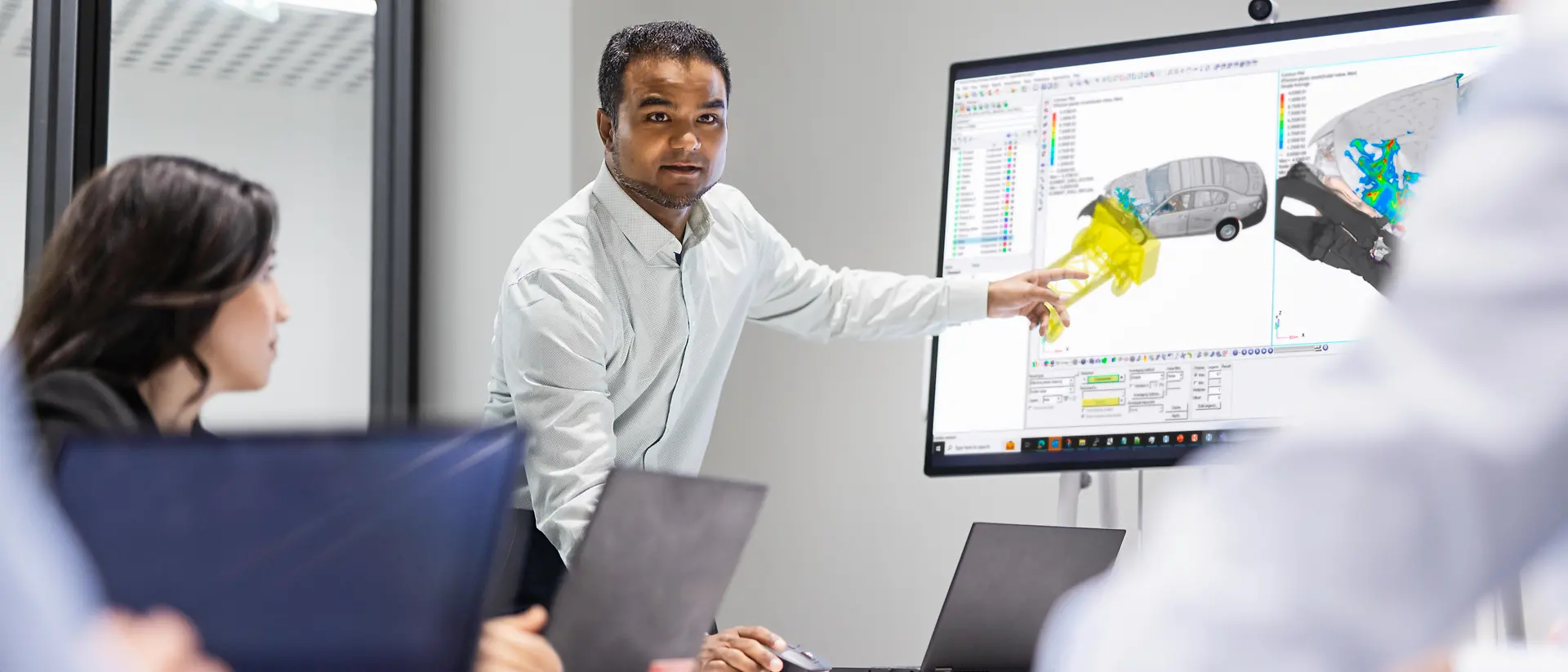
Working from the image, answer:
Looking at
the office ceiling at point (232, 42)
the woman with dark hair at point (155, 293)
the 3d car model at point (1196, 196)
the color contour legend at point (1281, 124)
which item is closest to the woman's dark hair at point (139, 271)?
the woman with dark hair at point (155, 293)

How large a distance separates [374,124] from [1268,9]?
2005 millimetres

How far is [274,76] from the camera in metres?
3.00

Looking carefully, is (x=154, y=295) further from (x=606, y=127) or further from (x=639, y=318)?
(x=606, y=127)

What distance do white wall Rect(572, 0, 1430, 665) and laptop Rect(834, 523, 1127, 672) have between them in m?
1.12

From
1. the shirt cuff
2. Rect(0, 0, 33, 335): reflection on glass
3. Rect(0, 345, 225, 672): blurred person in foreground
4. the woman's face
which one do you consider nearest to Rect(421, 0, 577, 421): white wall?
Rect(0, 0, 33, 335): reflection on glass

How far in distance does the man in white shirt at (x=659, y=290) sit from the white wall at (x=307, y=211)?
1072mm

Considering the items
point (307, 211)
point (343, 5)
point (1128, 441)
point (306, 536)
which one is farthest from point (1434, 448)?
point (343, 5)

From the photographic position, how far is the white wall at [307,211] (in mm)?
2873

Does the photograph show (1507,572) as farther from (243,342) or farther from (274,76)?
(274,76)

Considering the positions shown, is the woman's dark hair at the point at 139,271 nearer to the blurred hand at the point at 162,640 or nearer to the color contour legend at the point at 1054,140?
the blurred hand at the point at 162,640

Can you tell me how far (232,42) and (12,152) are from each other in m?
A: 0.60

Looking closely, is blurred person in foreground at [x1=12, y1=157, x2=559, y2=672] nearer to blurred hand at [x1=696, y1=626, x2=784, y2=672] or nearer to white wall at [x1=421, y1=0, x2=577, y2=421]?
blurred hand at [x1=696, y1=626, x2=784, y2=672]

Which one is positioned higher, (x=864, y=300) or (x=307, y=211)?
(x=307, y=211)

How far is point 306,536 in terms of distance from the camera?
64cm
